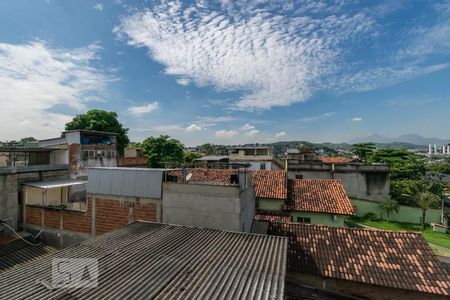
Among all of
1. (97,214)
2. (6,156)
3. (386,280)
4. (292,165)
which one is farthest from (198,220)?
(292,165)

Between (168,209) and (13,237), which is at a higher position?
(168,209)

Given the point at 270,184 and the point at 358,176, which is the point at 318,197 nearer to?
the point at 270,184

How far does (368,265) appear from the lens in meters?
10.3

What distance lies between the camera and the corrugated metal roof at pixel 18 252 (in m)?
13.4

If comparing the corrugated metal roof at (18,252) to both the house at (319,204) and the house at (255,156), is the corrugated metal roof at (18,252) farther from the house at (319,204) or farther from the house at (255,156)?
the house at (255,156)

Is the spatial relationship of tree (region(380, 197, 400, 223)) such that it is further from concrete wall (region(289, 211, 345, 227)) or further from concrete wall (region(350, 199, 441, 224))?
concrete wall (region(289, 211, 345, 227))

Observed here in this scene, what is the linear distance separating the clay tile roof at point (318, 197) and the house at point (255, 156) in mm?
18170

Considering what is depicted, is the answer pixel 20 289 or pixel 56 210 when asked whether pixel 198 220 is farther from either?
pixel 56 210

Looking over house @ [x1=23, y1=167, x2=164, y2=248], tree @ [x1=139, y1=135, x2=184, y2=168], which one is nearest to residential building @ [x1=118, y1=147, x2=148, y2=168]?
tree @ [x1=139, y1=135, x2=184, y2=168]

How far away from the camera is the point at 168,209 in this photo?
12.3 meters

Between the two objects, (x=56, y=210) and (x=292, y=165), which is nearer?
(x=56, y=210)

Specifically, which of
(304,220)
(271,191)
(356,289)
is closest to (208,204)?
(356,289)

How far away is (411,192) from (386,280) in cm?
2504

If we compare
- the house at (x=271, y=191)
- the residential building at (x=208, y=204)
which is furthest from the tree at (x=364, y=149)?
the residential building at (x=208, y=204)
